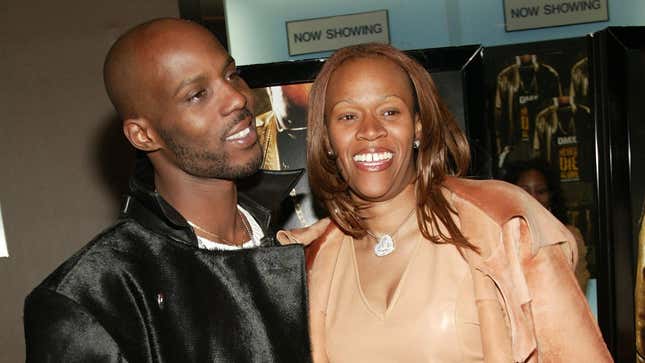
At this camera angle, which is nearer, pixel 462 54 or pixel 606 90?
pixel 606 90

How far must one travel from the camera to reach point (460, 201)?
1.77 m

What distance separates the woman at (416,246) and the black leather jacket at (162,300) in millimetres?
122

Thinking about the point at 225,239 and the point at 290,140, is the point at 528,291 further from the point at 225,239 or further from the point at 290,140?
the point at 290,140

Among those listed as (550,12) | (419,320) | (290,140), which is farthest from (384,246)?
(550,12)

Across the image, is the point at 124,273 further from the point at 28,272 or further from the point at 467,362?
the point at 28,272

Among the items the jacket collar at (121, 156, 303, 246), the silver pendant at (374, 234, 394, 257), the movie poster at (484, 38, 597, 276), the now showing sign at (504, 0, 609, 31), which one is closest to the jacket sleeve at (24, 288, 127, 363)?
the jacket collar at (121, 156, 303, 246)

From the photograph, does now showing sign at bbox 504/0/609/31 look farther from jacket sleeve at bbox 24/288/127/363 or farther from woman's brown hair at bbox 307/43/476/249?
jacket sleeve at bbox 24/288/127/363

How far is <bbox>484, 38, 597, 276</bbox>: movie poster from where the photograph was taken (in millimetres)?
2604

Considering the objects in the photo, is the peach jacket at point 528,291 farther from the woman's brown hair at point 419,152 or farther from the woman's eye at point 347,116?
the woman's eye at point 347,116

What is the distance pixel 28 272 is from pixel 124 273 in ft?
7.56

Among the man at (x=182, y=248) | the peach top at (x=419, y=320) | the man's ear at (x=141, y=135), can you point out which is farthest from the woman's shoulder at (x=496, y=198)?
the man's ear at (x=141, y=135)

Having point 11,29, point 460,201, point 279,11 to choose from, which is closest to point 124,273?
point 460,201

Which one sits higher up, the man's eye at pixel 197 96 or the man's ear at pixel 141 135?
the man's eye at pixel 197 96

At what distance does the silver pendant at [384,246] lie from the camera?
6.19ft
